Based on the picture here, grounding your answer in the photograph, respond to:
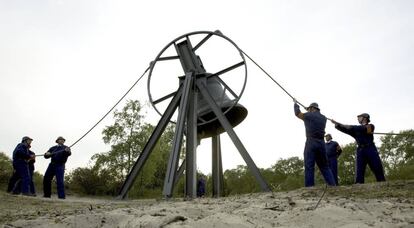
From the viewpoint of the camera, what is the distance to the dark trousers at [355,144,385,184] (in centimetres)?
→ 771

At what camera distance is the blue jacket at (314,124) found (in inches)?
299

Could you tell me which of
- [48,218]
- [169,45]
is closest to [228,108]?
[169,45]

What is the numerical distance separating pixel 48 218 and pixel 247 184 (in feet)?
89.6

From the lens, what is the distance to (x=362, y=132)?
26.1 feet

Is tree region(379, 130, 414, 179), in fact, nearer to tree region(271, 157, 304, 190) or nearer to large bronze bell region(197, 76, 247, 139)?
tree region(271, 157, 304, 190)

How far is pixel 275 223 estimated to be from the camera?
13.4 ft

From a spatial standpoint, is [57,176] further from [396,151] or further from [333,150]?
[396,151]

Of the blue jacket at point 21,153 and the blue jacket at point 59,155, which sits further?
the blue jacket at point 21,153

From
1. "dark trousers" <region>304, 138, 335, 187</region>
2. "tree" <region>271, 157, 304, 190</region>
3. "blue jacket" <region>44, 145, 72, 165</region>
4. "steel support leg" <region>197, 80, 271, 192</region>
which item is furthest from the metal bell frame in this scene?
"tree" <region>271, 157, 304, 190</region>

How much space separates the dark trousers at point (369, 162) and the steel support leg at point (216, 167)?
2.88 m

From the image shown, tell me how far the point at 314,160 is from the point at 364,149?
1140 mm

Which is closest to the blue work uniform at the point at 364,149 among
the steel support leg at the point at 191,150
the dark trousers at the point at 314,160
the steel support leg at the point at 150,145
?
the dark trousers at the point at 314,160

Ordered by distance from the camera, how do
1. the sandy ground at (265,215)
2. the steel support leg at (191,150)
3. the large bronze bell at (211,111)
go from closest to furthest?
the sandy ground at (265,215), the steel support leg at (191,150), the large bronze bell at (211,111)

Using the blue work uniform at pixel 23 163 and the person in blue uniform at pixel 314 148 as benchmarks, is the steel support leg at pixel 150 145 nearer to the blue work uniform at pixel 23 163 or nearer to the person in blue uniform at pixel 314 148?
the person in blue uniform at pixel 314 148
